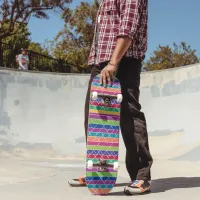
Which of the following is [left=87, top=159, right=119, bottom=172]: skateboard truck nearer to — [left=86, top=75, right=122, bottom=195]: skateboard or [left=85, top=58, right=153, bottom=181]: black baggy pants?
[left=86, top=75, right=122, bottom=195]: skateboard

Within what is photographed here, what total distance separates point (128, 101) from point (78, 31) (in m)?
25.1

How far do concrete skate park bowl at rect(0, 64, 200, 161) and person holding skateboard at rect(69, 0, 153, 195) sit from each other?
166 inches

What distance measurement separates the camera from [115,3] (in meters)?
3.02

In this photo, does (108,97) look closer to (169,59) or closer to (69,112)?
(69,112)

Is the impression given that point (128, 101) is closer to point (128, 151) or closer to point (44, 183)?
point (128, 151)

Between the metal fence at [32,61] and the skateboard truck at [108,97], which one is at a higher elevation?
the metal fence at [32,61]

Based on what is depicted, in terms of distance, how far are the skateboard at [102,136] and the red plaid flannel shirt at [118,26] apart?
0.32 metres

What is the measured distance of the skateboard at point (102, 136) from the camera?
9.18ft

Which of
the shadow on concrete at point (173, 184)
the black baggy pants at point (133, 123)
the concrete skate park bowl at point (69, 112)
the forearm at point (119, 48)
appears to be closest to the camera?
the forearm at point (119, 48)

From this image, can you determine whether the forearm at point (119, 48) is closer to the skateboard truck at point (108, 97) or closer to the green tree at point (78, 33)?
the skateboard truck at point (108, 97)

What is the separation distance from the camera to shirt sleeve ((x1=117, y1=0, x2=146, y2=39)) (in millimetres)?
2873

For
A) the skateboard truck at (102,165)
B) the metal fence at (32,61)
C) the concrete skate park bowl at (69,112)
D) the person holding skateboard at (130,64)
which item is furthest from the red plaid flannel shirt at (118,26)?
the metal fence at (32,61)

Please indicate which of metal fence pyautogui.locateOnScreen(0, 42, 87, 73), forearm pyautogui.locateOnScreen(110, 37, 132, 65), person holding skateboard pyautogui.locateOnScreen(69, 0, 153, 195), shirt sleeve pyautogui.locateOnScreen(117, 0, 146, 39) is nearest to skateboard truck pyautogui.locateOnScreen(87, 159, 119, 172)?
person holding skateboard pyautogui.locateOnScreen(69, 0, 153, 195)

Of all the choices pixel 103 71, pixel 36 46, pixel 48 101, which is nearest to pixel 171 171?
pixel 103 71
